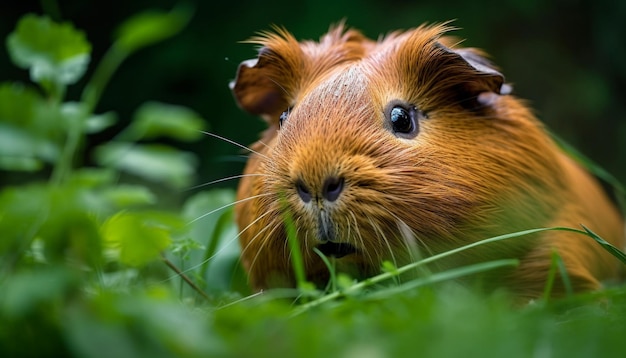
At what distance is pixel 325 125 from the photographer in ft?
8.21

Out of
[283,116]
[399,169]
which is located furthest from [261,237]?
[399,169]

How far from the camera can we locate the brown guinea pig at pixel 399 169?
2.39m

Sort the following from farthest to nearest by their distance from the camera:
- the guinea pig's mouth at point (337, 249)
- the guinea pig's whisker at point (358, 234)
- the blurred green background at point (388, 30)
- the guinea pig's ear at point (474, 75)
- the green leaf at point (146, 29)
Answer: the blurred green background at point (388, 30), the green leaf at point (146, 29), the guinea pig's ear at point (474, 75), the guinea pig's mouth at point (337, 249), the guinea pig's whisker at point (358, 234)

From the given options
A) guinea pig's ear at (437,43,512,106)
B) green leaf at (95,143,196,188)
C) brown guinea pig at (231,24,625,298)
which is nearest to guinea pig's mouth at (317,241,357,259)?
brown guinea pig at (231,24,625,298)

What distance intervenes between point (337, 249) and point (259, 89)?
99 cm

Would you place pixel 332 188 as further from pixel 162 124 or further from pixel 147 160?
pixel 147 160

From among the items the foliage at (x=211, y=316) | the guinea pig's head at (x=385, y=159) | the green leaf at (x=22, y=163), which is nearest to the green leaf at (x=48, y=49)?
the green leaf at (x=22, y=163)

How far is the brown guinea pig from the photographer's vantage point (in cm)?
239

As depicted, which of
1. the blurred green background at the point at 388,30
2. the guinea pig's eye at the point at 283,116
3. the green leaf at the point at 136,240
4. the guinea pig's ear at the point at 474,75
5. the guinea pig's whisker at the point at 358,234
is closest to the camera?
the green leaf at the point at 136,240

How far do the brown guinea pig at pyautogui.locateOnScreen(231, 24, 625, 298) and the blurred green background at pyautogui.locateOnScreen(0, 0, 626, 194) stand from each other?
300 centimetres

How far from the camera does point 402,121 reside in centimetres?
263

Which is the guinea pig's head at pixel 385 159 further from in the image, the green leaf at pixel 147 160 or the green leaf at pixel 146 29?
the green leaf at pixel 147 160

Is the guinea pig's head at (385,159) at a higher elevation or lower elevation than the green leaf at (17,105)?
lower

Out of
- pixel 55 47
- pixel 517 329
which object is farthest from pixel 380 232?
pixel 55 47
